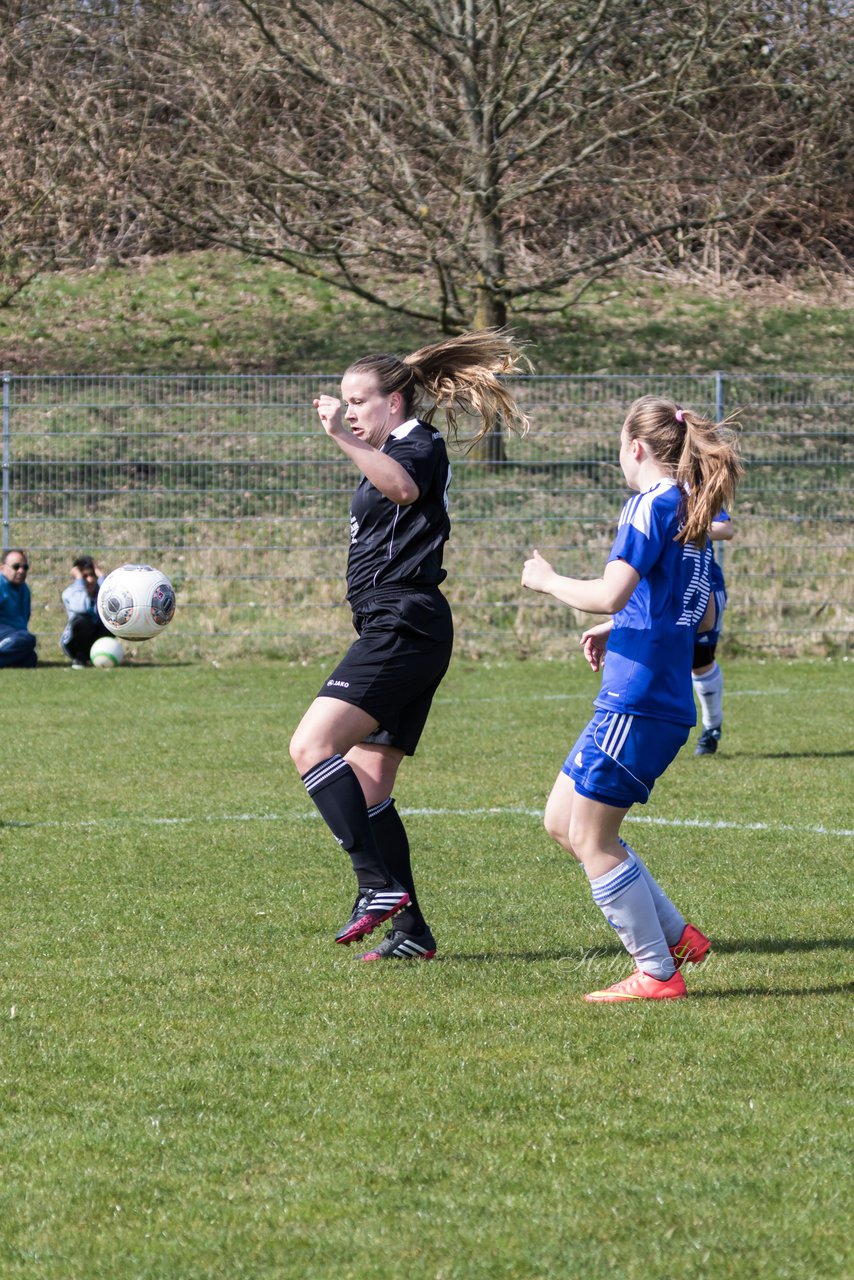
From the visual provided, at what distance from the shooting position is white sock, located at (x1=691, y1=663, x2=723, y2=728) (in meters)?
10.2

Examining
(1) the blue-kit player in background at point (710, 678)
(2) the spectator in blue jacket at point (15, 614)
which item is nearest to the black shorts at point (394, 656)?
(1) the blue-kit player in background at point (710, 678)

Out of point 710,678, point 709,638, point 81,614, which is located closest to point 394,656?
point 709,638

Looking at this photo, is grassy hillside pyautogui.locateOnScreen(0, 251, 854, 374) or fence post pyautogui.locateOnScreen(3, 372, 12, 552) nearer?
fence post pyautogui.locateOnScreen(3, 372, 12, 552)

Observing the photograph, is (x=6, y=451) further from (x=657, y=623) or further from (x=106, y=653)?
(x=657, y=623)

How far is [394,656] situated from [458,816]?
125 inches

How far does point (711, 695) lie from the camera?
10.2 metres

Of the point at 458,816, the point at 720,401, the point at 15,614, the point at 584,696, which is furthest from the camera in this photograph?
the point at 720,401

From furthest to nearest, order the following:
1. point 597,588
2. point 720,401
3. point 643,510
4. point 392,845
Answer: point 720,401, point 392,845, point 643,510, point 597,588

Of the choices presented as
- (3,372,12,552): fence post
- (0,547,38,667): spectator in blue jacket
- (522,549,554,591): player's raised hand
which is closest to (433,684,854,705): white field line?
(0,547,38,667): spectator in blue jacket

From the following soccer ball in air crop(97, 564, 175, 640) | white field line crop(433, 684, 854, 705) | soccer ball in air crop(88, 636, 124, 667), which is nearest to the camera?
soccer ball in air crop(97, 564, 175, 640)

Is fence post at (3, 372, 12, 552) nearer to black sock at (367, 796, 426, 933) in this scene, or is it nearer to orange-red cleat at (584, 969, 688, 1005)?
black sock at (367, 796, 426, 933)

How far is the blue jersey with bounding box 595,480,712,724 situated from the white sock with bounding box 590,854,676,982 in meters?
0.50

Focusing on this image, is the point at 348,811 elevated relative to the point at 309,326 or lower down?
lower down

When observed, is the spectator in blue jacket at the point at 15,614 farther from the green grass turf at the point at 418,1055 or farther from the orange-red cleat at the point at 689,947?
the orange-red cleat at the point at 689,947
